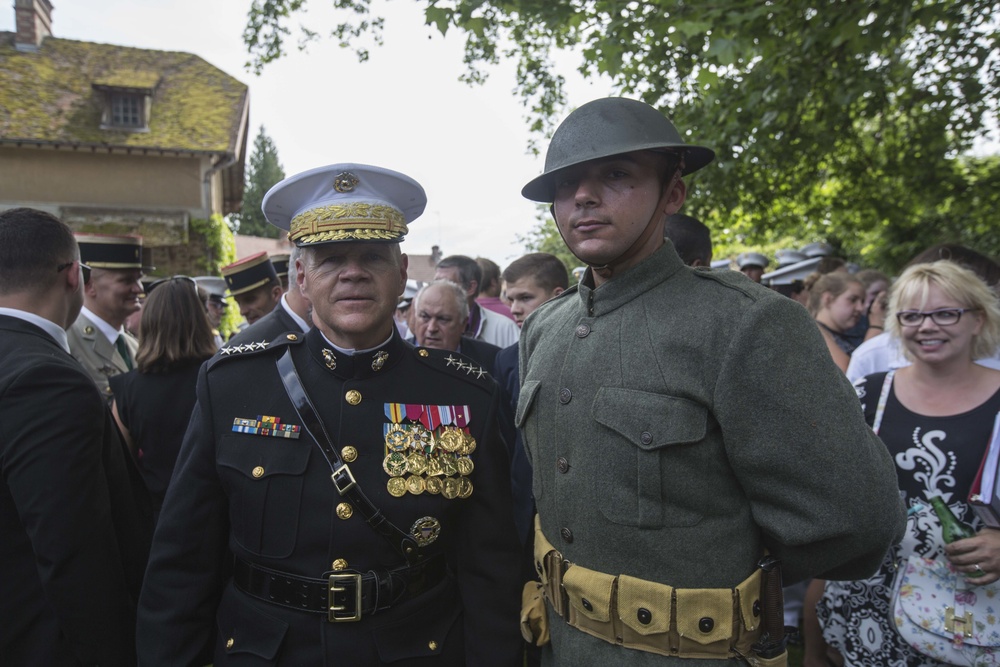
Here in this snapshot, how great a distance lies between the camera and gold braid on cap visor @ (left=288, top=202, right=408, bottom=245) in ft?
6.56

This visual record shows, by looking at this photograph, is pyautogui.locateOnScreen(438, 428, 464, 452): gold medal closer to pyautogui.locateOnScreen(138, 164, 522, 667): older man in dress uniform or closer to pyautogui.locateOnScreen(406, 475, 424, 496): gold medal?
pyautogui.locateOnScreen(138, 164, 522, 667): older man in dress uniform

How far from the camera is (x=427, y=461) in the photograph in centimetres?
204

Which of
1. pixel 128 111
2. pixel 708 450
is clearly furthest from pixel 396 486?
pixel 128 111

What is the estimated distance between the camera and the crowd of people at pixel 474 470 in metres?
1.64

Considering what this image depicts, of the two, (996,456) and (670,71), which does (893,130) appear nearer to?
(670,71)

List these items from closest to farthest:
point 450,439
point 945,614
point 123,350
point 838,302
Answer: point 450,439 < point 945,614 < point 123,350 < point 838,302

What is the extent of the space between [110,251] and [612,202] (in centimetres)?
356

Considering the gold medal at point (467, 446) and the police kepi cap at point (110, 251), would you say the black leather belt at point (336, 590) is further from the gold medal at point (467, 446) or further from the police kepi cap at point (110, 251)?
the police kepi cap at point (110, 251)

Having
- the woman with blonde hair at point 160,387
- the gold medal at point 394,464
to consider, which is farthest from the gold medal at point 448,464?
the woman with blonde hair at point 160,387

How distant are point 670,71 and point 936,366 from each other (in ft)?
21.1

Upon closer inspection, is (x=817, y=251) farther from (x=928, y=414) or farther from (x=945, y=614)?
(x=945, y=614)

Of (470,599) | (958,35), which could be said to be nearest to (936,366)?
(470,599)

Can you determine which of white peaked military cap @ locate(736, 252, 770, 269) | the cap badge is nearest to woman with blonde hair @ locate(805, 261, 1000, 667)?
the cap badge

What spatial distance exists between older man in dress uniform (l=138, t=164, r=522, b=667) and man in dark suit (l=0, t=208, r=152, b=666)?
35 cm
